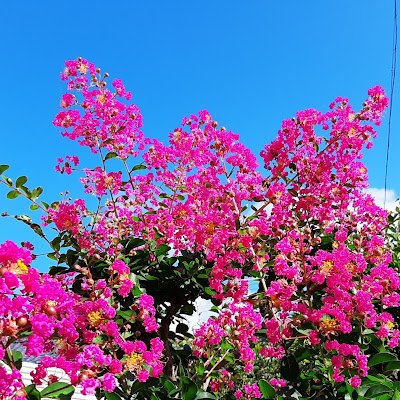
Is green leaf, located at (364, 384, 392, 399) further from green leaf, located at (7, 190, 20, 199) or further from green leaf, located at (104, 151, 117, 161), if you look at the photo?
green leaf, located at (7, 190, 20, 199)

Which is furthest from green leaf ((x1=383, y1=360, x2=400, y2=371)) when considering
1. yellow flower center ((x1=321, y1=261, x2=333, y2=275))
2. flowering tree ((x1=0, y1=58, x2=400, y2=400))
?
yellow flower center ((x1=321, y1=261, x2=333, y2=275))

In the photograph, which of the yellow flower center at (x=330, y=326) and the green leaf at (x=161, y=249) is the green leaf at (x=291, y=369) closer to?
the yellow flower center at (x=330, y=326)

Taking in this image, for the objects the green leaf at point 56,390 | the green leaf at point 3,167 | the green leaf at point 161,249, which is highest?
the green leaf at point 3,167

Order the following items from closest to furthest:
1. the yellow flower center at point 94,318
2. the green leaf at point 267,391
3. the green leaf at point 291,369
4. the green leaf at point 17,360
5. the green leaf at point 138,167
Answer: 1. the green leaf at point 17,360
2. the yellow flower center at point 94,318
3. the green leaf at point 267,391
4. the green leaf at point 291,369
5. the green leaf at point 138,167

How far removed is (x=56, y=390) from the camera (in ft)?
4.65

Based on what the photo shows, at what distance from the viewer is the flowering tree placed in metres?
1.55

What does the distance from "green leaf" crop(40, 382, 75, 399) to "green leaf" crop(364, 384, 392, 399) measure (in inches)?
38.3

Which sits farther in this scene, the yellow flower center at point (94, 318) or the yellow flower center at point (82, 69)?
the yellow flower center at point (82, 69)

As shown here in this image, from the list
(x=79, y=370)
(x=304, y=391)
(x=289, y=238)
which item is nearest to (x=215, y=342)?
(x=304, y=391)

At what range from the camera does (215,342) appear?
6.50ft

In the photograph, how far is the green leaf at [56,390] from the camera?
55.9 inches

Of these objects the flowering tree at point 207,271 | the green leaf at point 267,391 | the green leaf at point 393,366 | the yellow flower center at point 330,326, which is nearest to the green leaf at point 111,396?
the flowering tree at point 207,271

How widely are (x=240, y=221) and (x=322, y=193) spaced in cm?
45

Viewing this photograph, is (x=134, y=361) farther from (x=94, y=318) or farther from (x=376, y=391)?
(x=376, y=391)
